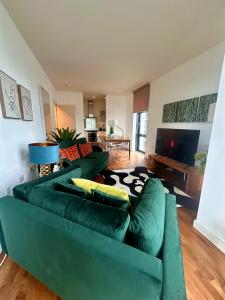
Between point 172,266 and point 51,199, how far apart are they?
846 mm

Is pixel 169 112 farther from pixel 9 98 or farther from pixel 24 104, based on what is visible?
pixel 9 98

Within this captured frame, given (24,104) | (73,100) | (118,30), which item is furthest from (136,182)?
(73,100)

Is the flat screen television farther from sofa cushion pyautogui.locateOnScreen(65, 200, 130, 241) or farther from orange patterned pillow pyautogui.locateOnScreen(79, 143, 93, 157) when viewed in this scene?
sofa cushion pyautogui.locateOnScreen(65, 200, 130, 241)

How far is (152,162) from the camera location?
3934 mm

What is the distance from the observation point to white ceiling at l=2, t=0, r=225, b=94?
1.68m

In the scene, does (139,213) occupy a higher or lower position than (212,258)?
higher

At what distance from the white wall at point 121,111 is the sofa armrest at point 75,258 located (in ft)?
18.9

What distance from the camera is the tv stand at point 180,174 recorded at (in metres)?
2.53

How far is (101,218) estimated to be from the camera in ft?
2.72

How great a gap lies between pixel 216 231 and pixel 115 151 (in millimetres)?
4697

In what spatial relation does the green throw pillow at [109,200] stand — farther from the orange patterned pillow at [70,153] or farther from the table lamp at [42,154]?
the orange patterned pillow at [70,153]

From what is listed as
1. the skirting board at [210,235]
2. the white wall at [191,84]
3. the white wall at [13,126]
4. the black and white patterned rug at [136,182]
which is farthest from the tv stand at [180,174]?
the white wall at [13,126]

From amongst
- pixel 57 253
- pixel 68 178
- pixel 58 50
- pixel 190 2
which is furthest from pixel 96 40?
pixel 57 253

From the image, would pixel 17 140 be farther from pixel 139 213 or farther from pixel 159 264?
pixel 159 264
